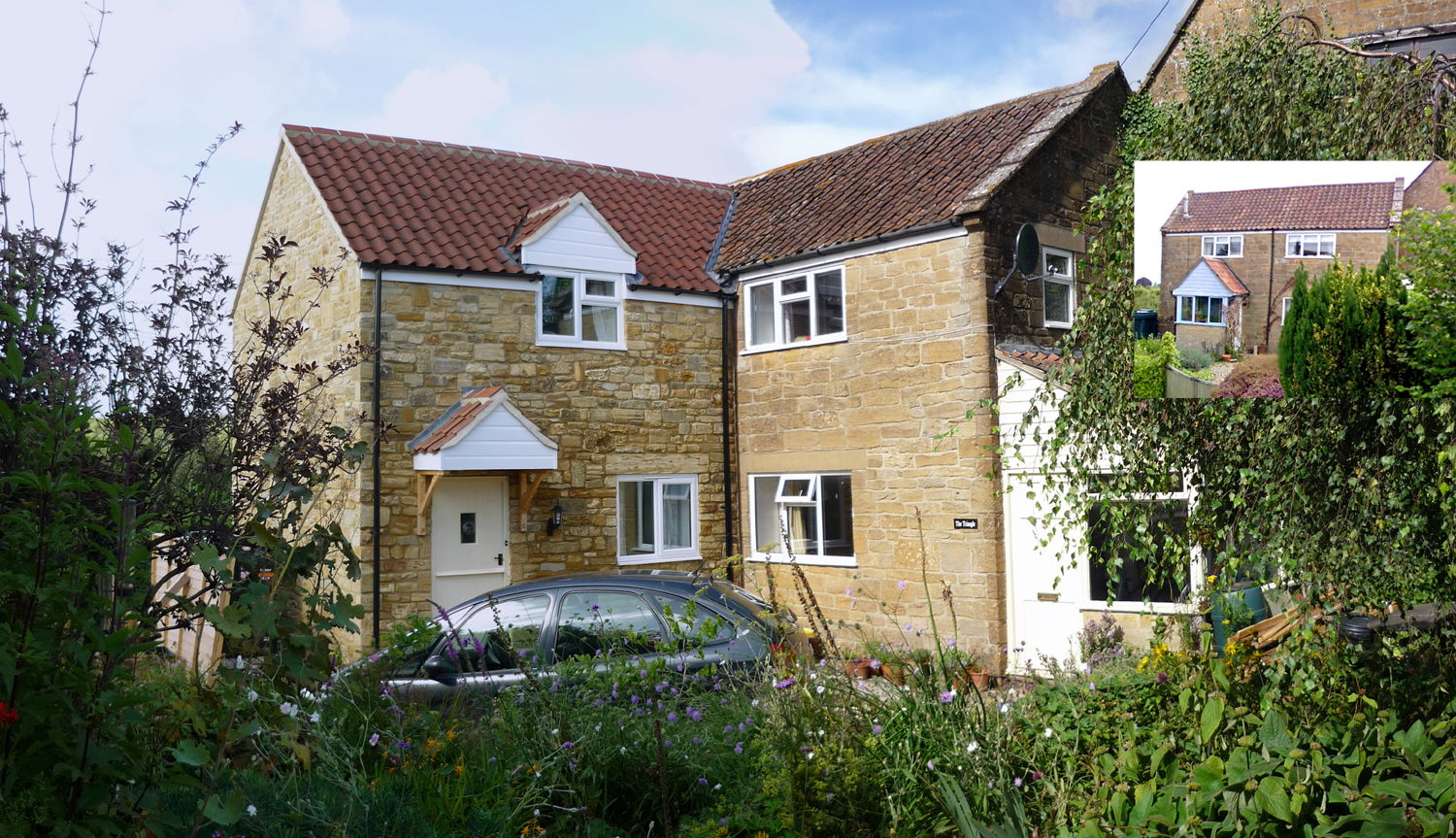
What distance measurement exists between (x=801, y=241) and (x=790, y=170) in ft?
9.90

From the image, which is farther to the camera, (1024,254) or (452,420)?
(452,420)

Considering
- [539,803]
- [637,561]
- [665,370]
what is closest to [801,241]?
[665,370]

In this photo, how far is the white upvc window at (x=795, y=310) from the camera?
43.7 feet

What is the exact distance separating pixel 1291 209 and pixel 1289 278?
0.38 metres

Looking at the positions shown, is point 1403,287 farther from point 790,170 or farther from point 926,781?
point 790,170

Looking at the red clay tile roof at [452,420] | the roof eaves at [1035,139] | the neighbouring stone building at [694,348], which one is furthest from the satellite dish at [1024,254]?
the red clay tile roof at [452,420]

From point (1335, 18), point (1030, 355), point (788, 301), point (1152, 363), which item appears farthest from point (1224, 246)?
point (1335, 18)

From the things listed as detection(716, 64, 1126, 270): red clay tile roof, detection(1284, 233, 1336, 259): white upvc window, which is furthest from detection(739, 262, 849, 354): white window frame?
detection(1284, 233, 1336, 259): white upvc window

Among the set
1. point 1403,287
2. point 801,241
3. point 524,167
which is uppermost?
point 524,167

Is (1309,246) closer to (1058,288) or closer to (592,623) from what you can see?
(592,623)

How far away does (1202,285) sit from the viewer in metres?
5.20

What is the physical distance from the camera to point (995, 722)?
15.5 ft

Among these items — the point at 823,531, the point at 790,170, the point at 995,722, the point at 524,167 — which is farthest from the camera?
the point at 790,170

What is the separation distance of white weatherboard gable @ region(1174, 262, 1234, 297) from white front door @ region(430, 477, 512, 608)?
9266mm
